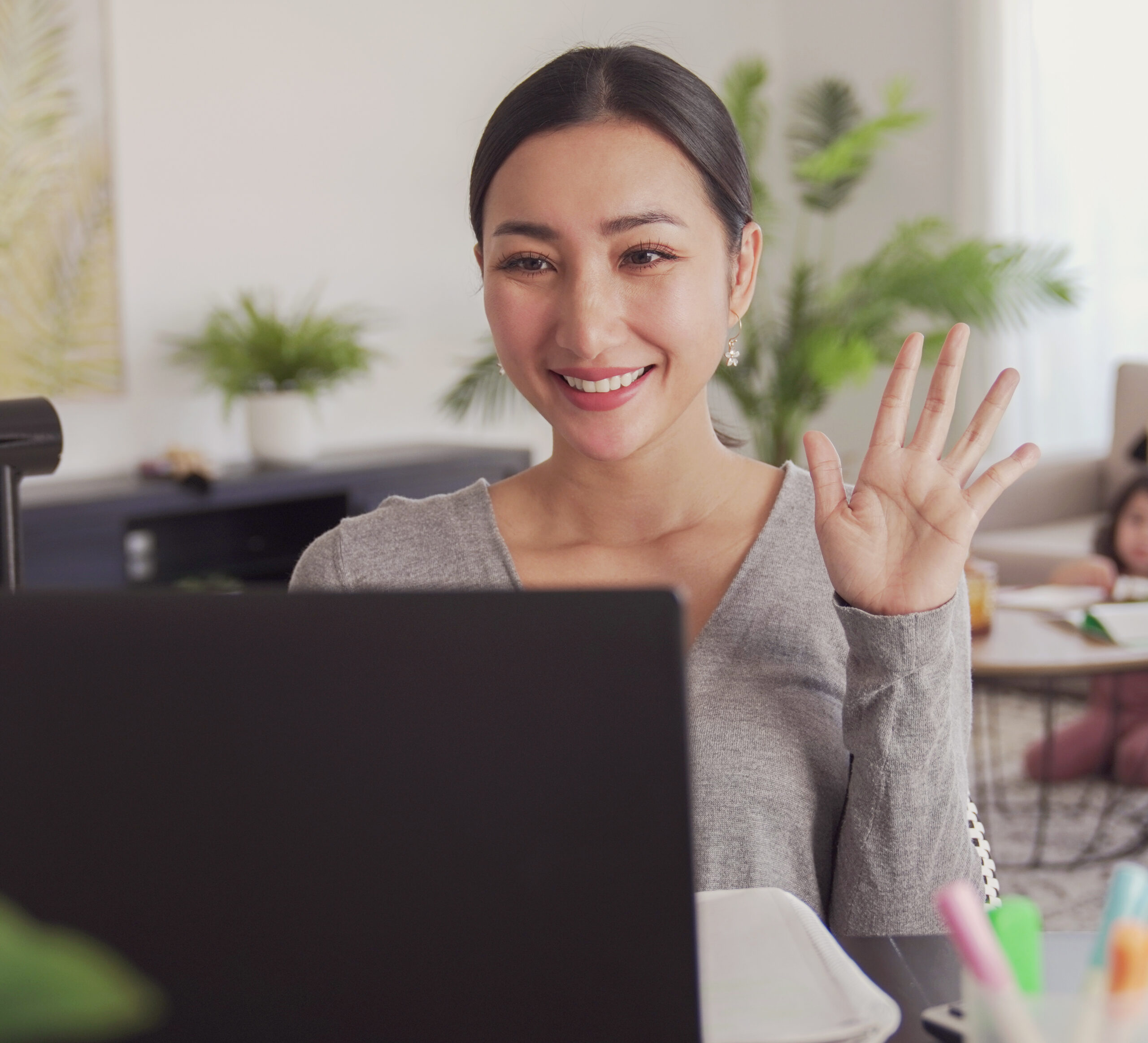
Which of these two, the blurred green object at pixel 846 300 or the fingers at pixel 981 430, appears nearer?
the fingers at pixel 981 430

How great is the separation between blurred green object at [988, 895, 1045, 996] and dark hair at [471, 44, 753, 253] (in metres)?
0.90

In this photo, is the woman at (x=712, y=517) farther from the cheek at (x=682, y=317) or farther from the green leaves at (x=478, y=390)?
the green leaves at (x=478, y=390)

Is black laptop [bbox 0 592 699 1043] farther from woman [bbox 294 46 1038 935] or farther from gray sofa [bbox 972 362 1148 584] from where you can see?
gray sofa [bbox 972 362 1148 584]

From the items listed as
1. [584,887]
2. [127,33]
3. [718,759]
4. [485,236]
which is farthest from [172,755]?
[127,33]

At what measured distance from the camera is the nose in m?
1.19

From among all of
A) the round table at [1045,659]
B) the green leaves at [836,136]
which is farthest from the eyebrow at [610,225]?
the green leaves at [836,136]

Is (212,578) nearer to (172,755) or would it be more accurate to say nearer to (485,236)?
(485,236)

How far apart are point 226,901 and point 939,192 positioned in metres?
5.33

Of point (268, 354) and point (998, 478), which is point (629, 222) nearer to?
point (998, 478)

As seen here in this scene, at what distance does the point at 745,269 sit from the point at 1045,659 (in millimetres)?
1443

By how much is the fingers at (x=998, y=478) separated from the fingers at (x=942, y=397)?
0.04m

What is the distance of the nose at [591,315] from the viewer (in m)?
1.19

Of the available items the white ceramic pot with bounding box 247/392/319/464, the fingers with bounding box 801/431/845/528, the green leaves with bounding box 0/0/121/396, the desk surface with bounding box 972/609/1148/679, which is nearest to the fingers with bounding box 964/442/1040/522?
the fingers with bounding box 801/431/845/528

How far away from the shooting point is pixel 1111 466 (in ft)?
14.8
